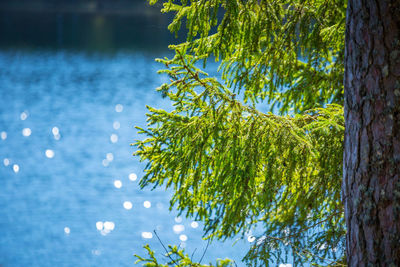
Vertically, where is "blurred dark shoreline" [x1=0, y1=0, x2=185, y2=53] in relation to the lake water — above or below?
above

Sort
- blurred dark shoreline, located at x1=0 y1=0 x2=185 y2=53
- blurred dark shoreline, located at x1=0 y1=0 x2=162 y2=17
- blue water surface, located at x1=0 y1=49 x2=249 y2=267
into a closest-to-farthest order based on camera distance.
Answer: blue water surface, located at x1=0 y1=49 x2=249 y2=267 → blurred dark shoreline, located at x1=0 y1=0 x2=185 y2=53 → blurred dark shoreline, located at x1=0 y1=0 x2=162 y2=17

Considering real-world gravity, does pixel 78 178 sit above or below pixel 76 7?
below

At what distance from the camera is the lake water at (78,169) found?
1060 cm

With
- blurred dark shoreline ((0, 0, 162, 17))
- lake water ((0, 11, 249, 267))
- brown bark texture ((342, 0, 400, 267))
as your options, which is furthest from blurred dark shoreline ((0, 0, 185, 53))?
brown bark texture ((342, 0, 400, 267))

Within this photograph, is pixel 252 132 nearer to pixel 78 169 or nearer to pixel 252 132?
pixel 252 132

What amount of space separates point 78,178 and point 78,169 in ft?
2.31

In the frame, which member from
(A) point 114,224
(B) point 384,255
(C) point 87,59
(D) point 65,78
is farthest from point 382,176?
(C) point 87,59

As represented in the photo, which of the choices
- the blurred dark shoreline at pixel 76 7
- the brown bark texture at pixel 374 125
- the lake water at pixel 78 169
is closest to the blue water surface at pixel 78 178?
the lake water at pixel 78 169

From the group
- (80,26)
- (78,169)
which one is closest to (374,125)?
(78,169)

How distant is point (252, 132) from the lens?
11.3 feet

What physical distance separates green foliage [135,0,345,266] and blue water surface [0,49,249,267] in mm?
859

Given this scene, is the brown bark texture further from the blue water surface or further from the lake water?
the lake water

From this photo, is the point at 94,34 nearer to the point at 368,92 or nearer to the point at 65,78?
the point at 65,78

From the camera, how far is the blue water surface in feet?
34.6
